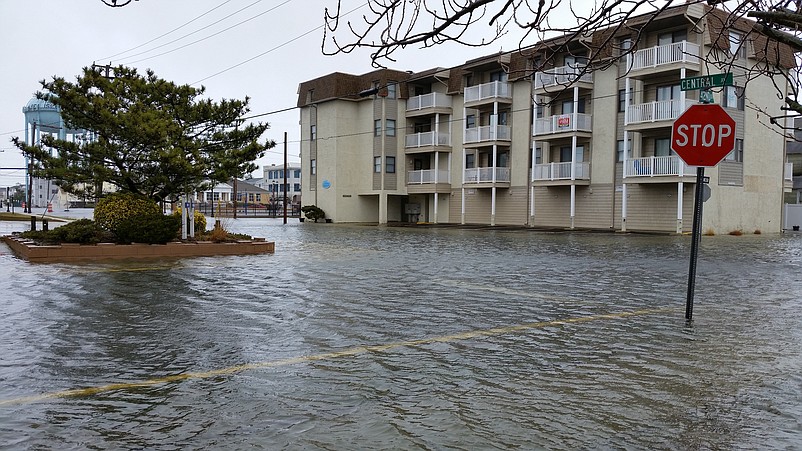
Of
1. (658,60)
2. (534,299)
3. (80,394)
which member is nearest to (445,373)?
(80,394)

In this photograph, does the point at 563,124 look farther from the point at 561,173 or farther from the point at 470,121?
the point at 470,121

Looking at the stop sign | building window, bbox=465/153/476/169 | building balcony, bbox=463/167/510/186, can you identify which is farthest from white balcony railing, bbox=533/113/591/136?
the stop sign

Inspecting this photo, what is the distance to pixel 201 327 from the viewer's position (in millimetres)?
8281

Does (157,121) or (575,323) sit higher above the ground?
(157,121)

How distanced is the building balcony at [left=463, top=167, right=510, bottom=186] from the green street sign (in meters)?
34.3

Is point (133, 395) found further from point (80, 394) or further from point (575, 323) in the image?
point (575, 323)

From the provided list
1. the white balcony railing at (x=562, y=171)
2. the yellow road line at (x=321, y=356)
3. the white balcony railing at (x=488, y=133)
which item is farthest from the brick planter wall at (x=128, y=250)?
the white balcony railing at (x=488, y=133)

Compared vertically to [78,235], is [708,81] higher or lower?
higher

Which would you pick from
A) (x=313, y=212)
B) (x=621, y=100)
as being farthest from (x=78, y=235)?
(x=313, y=212)

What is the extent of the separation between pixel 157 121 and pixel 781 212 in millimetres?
35734

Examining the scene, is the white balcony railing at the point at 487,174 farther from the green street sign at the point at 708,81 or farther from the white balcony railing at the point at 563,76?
the green street sign at the point at 708,81

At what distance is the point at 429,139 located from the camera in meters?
48.7

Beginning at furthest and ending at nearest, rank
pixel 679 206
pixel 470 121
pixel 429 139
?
pixel 429 139
pixel 470 121
pixel 679 206

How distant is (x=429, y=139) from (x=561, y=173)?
468 inches
